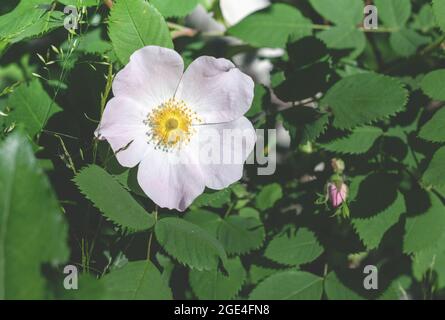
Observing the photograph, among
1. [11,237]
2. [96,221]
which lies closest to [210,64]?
[96,221]

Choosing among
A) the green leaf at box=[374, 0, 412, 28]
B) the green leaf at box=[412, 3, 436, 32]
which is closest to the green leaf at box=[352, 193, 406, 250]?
the green leaf at box=[374, 0, 412, 28]

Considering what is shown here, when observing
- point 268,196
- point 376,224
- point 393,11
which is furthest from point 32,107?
point 393,11

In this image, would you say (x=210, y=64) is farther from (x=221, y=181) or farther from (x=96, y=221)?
(x=96, y=221)

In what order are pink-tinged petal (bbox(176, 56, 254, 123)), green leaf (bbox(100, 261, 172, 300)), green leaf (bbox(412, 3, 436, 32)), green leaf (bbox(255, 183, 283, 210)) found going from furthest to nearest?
green leaf (bbox(412, 3, 436, 32)), green leaf (bbox(255, 183, 283, 210)), pink-tinged petal (bbox(176, 56, 254, 123)), green leaf (bbox(100, 261, 172, 300))

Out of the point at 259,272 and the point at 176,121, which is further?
the point at 259,272

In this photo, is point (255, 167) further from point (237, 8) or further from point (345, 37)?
point (237, 8)

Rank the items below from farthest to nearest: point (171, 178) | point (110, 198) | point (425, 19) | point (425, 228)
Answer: point (425, 19)
point (425, 228)
point (171, 178)
point (110, 198)

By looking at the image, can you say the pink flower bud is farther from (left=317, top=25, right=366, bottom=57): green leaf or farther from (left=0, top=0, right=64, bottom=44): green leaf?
(left=0, top=0, right=64, bottom=44): green leaf
